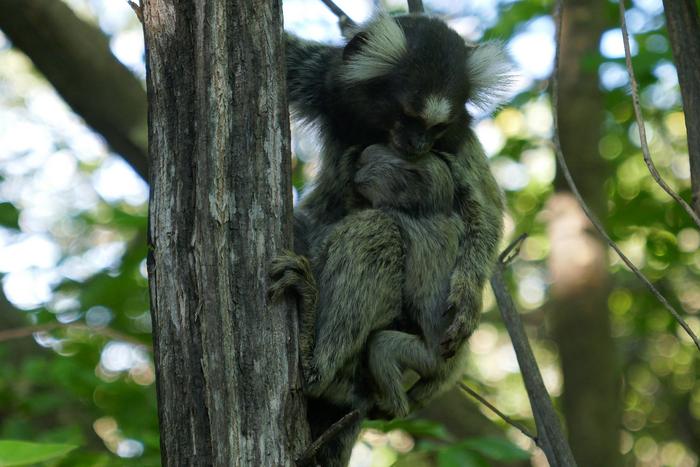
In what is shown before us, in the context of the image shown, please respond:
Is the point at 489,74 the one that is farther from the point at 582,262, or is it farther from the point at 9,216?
the point at 582,262

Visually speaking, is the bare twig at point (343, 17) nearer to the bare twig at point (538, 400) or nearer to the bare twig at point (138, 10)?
the bare twig at point (138, 10)

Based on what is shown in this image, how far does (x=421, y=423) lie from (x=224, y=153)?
2.27 metres

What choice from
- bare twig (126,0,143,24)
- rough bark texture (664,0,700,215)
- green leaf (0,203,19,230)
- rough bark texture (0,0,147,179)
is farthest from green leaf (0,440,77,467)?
rough bark texture (0,0,147,179)

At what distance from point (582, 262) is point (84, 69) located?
17.5 ft

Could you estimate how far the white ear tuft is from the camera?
4.61 meters

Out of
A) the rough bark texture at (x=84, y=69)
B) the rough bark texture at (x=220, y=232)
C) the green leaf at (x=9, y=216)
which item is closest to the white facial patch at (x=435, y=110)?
the rough bark texture at (x=220, y=232)

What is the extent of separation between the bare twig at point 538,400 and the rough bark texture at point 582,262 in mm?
4616

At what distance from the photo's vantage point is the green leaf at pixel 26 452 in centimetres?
227

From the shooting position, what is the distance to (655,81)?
603 cm

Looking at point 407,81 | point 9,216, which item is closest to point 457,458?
point 407,81

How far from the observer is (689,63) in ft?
10.3

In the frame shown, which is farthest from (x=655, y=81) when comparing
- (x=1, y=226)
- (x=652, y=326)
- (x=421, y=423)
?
(x=652, y=326)

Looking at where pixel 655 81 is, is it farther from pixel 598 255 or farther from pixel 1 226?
pixel 1 226

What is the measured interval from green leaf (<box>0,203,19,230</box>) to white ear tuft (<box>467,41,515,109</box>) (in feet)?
10.1
